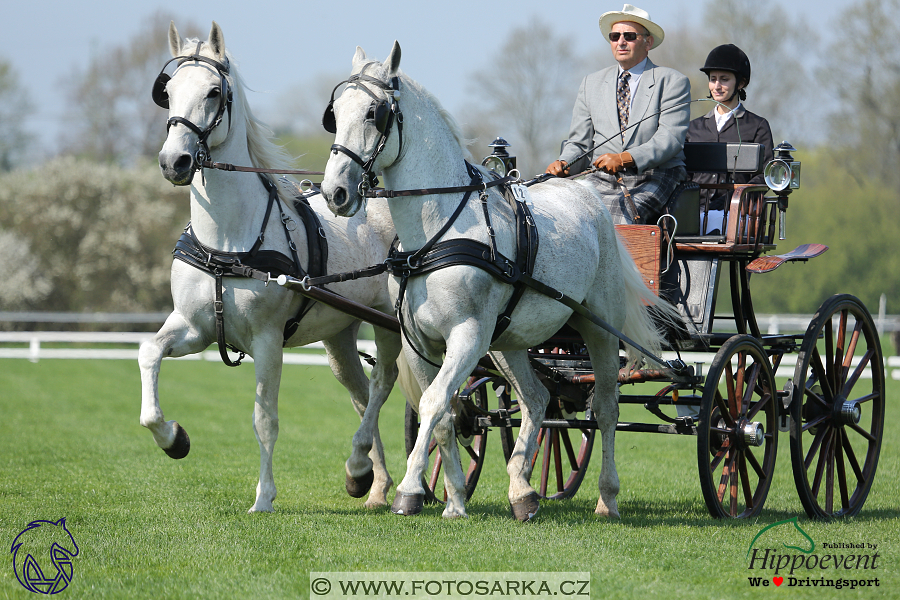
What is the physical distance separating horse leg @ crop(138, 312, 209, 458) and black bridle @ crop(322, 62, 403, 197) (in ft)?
4.76

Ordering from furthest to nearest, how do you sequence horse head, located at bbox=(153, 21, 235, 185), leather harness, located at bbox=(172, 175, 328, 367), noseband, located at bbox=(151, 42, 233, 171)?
leather harness, located at bbox=(172, 175, 328, 367) < noseband, located at bbox=(151, 42, 233, 171) < horse head, located at bbox=(153, 21, 235, 185)

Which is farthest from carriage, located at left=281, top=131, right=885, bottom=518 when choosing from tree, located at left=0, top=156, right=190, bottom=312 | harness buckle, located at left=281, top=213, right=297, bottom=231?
tree, located at left=0, top=156, right=190, bottom=312

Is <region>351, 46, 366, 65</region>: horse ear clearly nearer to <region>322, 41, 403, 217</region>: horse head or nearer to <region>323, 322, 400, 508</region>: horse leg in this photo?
<region>322, 41, 403, 217</region>: horse head

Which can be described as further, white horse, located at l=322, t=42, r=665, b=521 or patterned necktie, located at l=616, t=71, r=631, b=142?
patterned necktie, located at l=616, t=71, r=631, b=142

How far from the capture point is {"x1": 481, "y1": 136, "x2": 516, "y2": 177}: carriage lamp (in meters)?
6.69

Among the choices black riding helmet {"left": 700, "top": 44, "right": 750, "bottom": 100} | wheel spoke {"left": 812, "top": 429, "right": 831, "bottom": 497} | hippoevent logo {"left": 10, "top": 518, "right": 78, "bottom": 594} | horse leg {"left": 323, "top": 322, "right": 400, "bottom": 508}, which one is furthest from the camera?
black riding helmet {"left": 700, "top": 44, "right": 750, "bottom": 100}

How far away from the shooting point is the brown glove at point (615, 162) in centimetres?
619

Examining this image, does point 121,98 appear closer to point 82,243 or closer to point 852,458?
point 82,243

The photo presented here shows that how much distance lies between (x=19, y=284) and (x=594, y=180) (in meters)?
26.1

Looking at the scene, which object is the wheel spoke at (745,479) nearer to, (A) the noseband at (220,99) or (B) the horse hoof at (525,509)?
(B) the horse hoof at (525,509)

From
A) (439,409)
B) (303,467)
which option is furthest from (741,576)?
(303,467)

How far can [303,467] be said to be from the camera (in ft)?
28.5

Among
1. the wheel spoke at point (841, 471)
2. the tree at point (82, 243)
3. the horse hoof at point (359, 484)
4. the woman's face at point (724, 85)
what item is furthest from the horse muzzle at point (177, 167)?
the tree at point (82, 243)

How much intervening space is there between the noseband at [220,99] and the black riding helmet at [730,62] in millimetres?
3630
